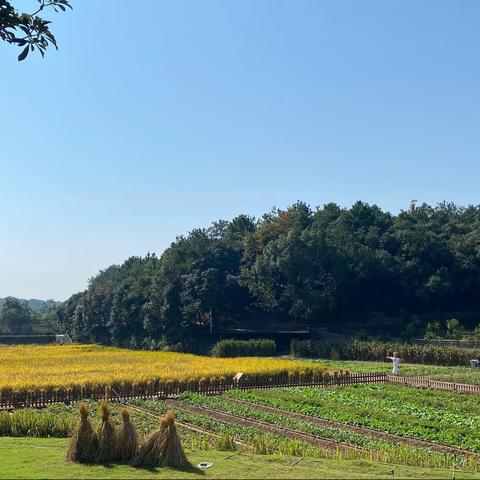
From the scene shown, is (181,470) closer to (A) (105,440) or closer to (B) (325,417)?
(A) (105,440)

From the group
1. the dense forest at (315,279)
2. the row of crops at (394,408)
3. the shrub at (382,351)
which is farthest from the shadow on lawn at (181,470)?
the dense forest at (315,279)

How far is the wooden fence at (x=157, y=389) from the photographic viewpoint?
30348 millimetres

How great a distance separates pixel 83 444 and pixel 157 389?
839 inches

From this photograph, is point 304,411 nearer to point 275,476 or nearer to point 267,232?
point 275,476

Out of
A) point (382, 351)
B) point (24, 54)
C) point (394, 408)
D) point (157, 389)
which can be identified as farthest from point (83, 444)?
point (382, 351)

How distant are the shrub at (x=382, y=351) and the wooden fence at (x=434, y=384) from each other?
45.0 ft

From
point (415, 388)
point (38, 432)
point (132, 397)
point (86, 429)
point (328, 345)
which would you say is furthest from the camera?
point (328, 345)

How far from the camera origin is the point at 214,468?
1274 cm

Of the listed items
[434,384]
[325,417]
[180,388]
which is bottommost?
[325,417]

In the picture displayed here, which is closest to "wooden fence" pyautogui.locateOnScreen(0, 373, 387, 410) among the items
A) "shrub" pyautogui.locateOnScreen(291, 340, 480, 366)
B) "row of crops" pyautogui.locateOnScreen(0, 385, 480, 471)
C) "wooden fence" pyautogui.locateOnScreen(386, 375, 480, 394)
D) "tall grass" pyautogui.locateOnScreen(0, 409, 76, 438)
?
"wooden fence" pyautogui.locateOnScreen(386, 375, 480, 394)

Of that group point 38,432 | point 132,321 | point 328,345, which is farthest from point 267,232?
point 38,432

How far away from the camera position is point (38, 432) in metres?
18.9

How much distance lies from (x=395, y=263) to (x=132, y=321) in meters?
35.2

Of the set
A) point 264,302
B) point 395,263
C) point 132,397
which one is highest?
point 395,263
